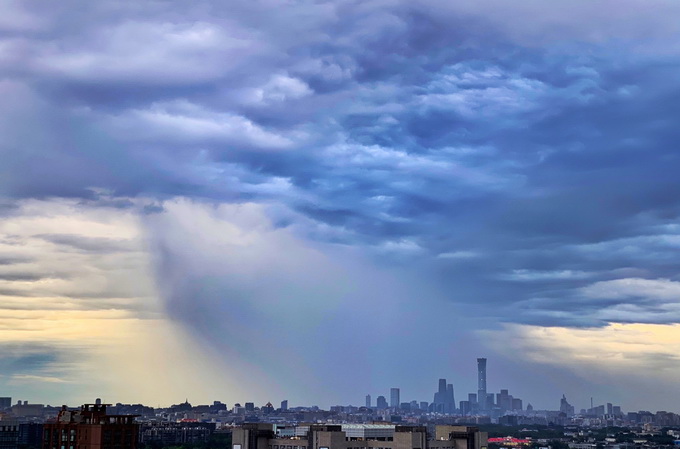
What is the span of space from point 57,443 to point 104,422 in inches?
328

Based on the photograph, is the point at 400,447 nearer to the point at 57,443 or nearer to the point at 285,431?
the point at 285,431

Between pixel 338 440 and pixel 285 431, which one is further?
pixel 285 431

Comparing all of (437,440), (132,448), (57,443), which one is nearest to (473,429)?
(437,440)

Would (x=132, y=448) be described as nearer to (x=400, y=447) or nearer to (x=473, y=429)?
(x=400, y=447)

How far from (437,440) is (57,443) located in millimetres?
62704

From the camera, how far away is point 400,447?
137500 mm

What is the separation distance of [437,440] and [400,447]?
10.2 metres

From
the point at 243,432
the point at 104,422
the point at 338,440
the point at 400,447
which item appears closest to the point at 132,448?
the point at 104,422

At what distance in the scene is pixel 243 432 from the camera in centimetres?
14200

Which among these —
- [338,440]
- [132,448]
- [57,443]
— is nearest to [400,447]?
[338,440]

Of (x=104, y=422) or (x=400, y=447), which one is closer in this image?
(x=400, y=447)

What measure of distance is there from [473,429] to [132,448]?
188ft

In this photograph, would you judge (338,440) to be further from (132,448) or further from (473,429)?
(132,448)

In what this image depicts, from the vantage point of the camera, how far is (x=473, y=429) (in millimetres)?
148875
